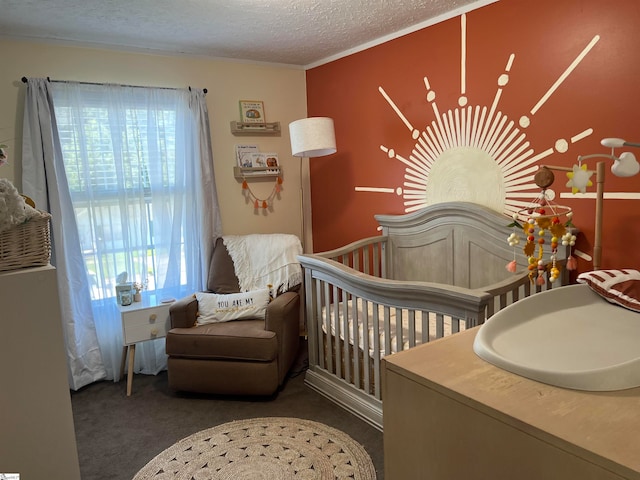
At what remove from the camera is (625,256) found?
6.82ft

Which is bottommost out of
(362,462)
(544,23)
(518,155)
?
(362,462)

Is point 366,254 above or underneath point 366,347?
above

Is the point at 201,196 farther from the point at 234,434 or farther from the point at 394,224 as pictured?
the point at 234,434

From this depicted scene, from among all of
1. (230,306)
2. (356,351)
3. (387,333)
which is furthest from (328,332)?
(230,306)

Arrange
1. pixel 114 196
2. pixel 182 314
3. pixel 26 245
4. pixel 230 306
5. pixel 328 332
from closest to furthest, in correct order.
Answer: pixel 26 245, pixel 328 332, pixel 182 314, pixel 230 306, pixel 114 196

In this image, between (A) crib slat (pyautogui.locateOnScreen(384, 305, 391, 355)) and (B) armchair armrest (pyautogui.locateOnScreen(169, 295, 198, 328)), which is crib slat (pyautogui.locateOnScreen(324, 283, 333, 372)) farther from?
(B) armchair armrest (pyautogui.locateOnScreen(169, 295, 198, 328))

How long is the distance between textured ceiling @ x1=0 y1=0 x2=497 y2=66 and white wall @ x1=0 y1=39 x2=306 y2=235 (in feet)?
0.28

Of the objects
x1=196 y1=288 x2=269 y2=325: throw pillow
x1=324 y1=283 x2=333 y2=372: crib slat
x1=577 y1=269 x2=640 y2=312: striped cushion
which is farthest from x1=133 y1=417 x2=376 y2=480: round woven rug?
x1=577 y1=269 x2=640 y2=312: striped cushion

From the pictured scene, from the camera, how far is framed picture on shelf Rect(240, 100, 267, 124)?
3.64 meters

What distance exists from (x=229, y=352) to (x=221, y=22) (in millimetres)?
1920

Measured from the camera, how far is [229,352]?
2699 mm

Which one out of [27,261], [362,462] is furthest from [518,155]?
[27,261]

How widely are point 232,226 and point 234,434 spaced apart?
1.74 m

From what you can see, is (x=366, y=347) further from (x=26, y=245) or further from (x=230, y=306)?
(x=26, y=245)
